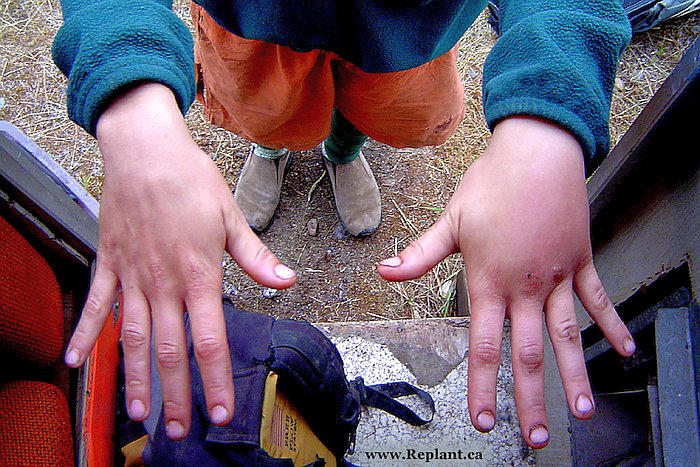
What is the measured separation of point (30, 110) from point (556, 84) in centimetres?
215

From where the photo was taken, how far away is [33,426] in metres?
0.95

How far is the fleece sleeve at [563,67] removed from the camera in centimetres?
67

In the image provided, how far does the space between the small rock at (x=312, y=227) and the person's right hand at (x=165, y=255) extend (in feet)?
4.00

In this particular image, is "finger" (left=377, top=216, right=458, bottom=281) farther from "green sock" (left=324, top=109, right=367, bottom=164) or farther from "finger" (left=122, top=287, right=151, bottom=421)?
"green sock" (left=324, top=109, right=367, bottom=164)

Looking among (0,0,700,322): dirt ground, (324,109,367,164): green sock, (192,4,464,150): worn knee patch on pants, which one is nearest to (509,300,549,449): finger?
(192,4,464,150): worn knee patch on pants

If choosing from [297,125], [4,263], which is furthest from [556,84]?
[4,263]

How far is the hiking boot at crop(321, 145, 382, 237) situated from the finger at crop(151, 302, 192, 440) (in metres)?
1.22

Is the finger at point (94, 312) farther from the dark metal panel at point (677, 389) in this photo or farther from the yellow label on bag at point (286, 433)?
the dark metal panel at point (677, 389)

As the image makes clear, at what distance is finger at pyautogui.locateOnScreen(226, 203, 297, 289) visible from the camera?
0.66m

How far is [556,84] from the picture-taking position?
673mm

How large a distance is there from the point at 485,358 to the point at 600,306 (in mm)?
165

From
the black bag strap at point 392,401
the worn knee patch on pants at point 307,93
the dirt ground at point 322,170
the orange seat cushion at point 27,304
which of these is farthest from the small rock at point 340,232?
the orange seat cushion at point 27,304

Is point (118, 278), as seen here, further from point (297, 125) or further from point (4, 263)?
point (297, 125)

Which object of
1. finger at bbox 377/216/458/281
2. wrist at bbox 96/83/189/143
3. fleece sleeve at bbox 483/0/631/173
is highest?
fleece sleeve at bbox 483/0/631/173
